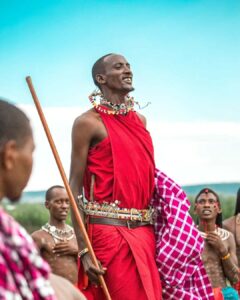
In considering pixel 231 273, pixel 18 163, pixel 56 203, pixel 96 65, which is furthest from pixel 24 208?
pixel 18 163

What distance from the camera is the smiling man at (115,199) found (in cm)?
Answer: 492

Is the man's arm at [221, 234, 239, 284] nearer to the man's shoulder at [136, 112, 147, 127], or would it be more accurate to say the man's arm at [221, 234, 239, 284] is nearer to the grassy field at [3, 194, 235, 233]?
the man's shoulder at [136, 112, 147, 127]

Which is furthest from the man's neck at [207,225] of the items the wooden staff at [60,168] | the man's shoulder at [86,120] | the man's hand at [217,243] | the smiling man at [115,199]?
the wooden staff at [60,168]

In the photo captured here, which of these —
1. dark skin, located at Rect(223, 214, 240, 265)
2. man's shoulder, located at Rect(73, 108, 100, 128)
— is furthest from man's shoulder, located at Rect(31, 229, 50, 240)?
man's shoulder, located at Rect(73, 108, 100, 128)

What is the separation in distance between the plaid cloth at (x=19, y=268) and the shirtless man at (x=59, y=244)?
528 cm

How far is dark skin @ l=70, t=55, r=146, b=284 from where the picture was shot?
16.1 ft

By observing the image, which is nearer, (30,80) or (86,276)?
(30,80)

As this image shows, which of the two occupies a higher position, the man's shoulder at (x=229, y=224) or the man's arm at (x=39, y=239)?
the man's arm at (x=39, y=239)

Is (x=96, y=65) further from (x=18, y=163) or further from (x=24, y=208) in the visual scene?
(x=24, y=208)

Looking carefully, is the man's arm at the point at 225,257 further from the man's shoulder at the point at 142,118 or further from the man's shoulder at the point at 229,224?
the man's shoulder at the point at 142,118

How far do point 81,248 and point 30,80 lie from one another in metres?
1.04

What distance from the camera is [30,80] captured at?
183 inches

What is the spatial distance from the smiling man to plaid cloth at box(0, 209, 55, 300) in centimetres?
255

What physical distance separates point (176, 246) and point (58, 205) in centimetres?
308
